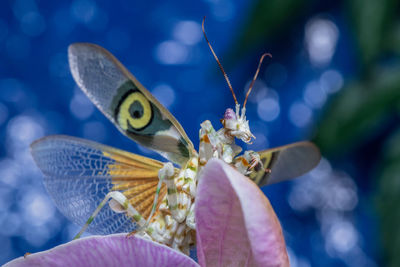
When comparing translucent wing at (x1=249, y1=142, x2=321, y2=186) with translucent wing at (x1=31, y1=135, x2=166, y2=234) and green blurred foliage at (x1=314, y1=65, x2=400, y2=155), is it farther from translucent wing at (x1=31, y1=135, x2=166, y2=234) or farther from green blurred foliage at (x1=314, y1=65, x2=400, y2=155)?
green blurred foliage at (x1=314, y1=65, x2=400, y2=155)

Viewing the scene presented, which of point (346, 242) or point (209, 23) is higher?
point (209, 23)

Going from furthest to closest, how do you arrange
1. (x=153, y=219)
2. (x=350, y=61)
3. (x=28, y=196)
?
1. (x=350, y=61)
2. (x=28, y=196)
3. (x=153, y=219)

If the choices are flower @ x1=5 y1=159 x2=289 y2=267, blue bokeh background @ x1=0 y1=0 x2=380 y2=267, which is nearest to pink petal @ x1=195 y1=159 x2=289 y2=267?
flower @ x1=5 y1=159 x2=289 y2=267

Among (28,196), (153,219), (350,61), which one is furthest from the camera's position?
(350,61)

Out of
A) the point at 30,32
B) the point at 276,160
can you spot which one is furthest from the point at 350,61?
the point at 276,160

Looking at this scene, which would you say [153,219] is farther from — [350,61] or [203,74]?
[350,61]

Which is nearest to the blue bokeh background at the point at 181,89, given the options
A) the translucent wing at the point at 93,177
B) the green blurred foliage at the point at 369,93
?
the green blurred foliage at the point at 369,93

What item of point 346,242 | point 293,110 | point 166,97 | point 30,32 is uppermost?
point 30,32
